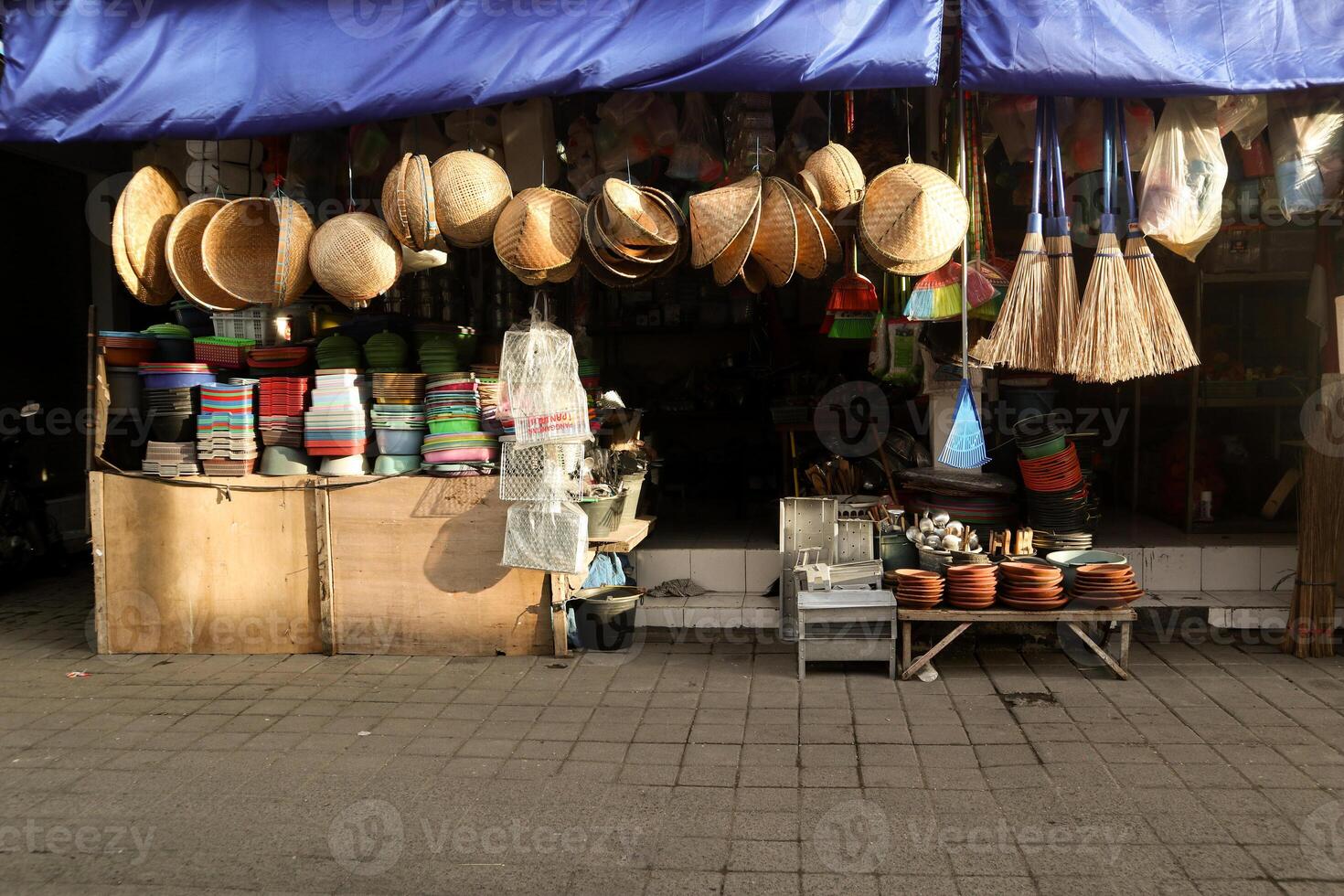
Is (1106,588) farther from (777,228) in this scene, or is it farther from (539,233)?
(539,233)

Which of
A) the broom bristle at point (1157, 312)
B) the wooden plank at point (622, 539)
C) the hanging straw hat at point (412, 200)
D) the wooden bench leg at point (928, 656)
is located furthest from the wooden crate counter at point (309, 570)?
the broom bristle at point (1157, 312)

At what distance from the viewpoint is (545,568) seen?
5.19 m

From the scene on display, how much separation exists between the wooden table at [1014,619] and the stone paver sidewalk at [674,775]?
0.35ft

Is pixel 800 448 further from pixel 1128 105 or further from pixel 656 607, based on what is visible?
pixel 1128 105

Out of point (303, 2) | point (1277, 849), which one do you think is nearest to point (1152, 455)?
point (1277, 849)

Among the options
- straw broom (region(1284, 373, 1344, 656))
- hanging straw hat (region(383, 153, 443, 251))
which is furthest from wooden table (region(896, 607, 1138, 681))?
hanging straw hat (region(383, 153, 443, 251))

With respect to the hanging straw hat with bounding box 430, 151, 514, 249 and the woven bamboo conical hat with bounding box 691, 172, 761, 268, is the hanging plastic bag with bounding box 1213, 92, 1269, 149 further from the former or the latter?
the hanging straw hat with bounding box 430, 151, 514, 249

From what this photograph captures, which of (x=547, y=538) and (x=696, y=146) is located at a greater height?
(x=696, y=146)

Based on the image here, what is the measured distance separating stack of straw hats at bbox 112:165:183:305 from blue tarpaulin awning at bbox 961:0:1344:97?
4.38 meters

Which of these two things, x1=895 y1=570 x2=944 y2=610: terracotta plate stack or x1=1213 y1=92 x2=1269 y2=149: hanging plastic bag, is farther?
x1=895 y1=570 x2=944 y2=610: terracotta plate stack

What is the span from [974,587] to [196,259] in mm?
4568

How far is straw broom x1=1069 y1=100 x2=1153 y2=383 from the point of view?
4.48 meters

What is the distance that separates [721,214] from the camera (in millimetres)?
4578

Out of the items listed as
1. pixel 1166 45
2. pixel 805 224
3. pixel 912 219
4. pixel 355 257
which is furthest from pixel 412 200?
pixel 1166 45
